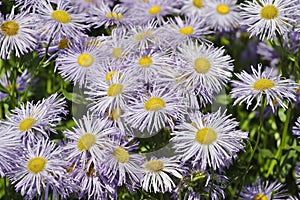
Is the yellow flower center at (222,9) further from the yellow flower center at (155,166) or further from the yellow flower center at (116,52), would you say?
the yellow flower center at (155,166)

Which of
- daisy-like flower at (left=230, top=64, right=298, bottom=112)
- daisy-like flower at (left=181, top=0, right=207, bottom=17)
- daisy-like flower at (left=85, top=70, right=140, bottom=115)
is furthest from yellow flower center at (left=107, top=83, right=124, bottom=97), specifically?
daisy-like flower at (left=181, top=0, right=207, bottom=17)

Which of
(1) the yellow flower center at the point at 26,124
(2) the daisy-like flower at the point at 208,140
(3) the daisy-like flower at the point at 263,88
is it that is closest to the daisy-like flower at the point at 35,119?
(1) the yellow flower center at the point at 26,124

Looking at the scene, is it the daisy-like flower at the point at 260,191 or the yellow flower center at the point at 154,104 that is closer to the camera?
the yellow flower center at the point at 154,104

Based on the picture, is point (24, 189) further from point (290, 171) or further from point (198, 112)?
point (290, 171)

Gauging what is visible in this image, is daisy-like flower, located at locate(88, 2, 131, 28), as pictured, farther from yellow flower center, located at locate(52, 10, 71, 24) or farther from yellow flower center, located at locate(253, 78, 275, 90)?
yellow flower center, located at locate(253, 78, 275, 90)

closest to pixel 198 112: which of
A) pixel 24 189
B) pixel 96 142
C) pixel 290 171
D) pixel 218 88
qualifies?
pixel 218 88

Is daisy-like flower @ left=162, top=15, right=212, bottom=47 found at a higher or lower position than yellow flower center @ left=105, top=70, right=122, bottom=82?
higher
